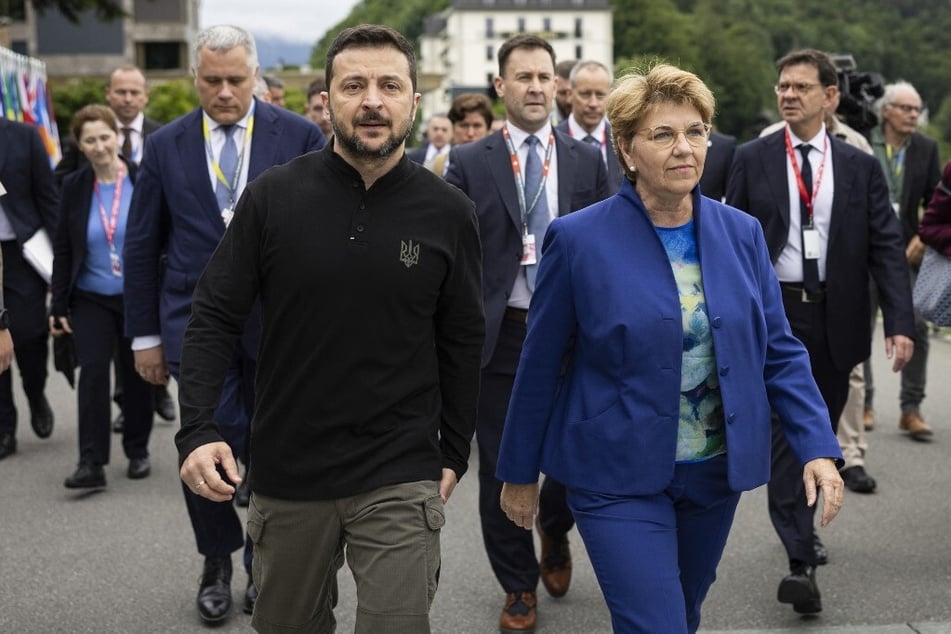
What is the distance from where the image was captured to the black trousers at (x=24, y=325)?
8524mm

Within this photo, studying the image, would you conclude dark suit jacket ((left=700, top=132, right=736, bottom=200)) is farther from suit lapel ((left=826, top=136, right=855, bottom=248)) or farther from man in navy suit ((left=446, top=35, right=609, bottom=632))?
man in navy suit ((left=446, top=35, right=609, bottom=632))

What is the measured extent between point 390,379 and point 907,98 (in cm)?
648

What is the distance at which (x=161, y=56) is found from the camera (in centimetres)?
8175

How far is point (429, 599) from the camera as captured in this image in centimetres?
364

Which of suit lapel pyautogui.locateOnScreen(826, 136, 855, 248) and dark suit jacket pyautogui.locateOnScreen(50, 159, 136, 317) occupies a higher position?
suit lapel pyautogui.locateOnScreen(826, 136, 855, 248)

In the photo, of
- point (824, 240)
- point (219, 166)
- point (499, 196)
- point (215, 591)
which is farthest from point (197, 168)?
point (824, 240)

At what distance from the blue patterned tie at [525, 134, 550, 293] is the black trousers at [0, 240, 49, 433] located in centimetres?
405

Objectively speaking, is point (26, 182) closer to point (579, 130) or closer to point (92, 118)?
point (92, 118)

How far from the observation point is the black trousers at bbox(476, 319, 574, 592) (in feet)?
17.6

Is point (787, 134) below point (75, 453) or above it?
above

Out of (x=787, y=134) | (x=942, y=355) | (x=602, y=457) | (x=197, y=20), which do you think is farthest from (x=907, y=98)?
(x=197, y=20)

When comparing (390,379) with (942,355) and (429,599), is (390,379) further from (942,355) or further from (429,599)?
(942,355)

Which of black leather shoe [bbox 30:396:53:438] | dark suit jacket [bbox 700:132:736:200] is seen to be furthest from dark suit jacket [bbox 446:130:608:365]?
black leather shoe [bbox 30:396:53:438]

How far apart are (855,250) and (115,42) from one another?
258 feet
